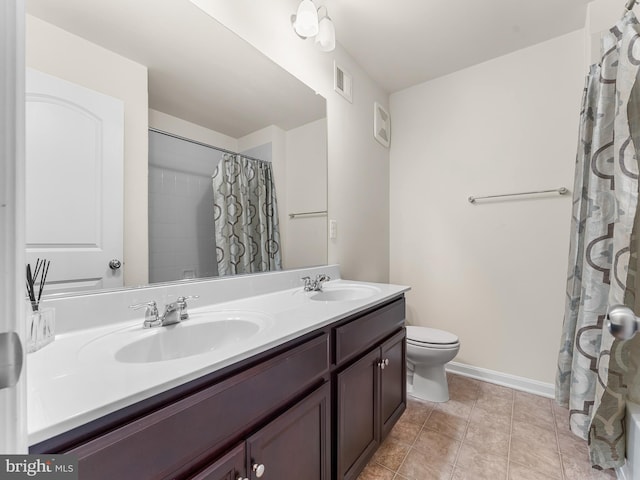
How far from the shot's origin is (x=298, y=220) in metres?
1.61

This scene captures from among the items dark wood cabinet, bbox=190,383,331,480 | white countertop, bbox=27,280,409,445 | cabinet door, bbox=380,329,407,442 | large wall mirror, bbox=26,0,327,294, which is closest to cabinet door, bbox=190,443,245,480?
dark wood cabinet, bbox=190,383,331,480

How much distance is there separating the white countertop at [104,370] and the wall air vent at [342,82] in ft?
5.12

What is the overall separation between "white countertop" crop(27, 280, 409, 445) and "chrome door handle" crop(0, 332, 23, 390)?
0.54 ft

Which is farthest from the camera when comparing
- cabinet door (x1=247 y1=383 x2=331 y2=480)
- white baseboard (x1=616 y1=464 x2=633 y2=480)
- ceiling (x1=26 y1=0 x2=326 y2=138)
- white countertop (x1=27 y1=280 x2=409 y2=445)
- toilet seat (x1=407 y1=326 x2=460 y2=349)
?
toilet seat (x1=407 y1=326 x2=460 y2=349)

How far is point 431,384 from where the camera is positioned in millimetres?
1795

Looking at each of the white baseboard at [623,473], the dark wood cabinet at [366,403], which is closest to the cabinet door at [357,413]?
the dark wood cabinet at [366,403]

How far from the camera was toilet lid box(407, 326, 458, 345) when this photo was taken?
1.69m

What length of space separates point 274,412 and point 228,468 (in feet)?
0.52

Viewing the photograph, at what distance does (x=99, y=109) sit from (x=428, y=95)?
90.3 inches

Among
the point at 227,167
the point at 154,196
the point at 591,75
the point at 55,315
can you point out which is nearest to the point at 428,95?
the point at 591,75

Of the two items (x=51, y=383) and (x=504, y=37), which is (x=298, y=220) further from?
(x=504, y=37)

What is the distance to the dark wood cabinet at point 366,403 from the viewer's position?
1.01 metres

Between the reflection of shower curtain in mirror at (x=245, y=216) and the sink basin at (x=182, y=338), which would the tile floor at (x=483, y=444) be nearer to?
the sink basin at (x=182, y=338)

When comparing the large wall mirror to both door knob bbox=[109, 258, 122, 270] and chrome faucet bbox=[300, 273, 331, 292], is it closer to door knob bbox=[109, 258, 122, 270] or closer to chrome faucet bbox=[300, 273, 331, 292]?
door knob bbox=[109, 258, 122, 270]
